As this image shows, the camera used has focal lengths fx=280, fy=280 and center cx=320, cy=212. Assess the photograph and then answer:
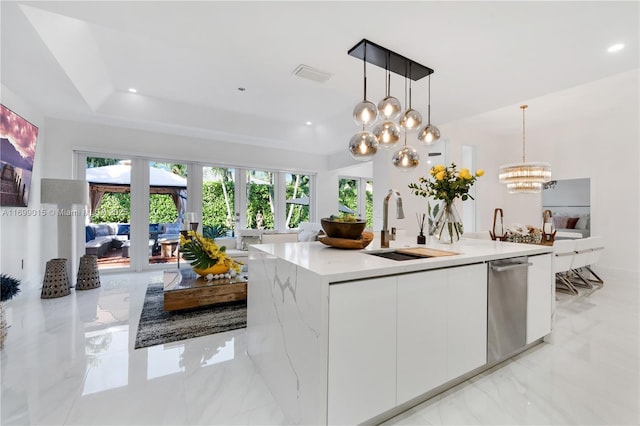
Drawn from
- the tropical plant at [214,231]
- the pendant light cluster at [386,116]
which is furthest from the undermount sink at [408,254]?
the tropical plant at [214,231]

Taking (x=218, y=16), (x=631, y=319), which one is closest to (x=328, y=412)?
(x=218, y=16)

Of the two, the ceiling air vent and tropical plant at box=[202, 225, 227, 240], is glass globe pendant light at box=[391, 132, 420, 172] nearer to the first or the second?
the ceiling air vent

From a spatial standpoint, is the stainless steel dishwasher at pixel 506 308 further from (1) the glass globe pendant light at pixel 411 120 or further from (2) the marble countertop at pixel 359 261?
(1) the glass globe pendant light at pixel 411 120

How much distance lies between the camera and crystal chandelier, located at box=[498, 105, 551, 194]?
4.69 meters

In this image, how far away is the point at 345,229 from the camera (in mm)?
1915

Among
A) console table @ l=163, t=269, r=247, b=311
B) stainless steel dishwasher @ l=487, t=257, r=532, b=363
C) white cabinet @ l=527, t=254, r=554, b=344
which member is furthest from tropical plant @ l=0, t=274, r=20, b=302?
white cabinet @ l=527, t=254, r=554, b=344

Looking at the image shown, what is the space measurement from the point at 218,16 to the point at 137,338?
8.89 feet

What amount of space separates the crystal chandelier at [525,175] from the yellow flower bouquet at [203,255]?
4948mm

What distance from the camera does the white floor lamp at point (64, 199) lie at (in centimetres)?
354

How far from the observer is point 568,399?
5.49 feet

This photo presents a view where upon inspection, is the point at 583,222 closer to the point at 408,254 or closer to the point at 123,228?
the point at 408,254

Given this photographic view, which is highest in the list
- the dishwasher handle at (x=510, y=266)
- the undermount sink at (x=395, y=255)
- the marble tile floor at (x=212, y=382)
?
the undermount sink at (x=395, y=255)

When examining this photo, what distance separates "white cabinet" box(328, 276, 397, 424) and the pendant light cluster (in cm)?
140

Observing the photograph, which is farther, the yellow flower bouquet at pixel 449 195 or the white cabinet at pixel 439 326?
the yellow flower bouquet at pixel 449 195
